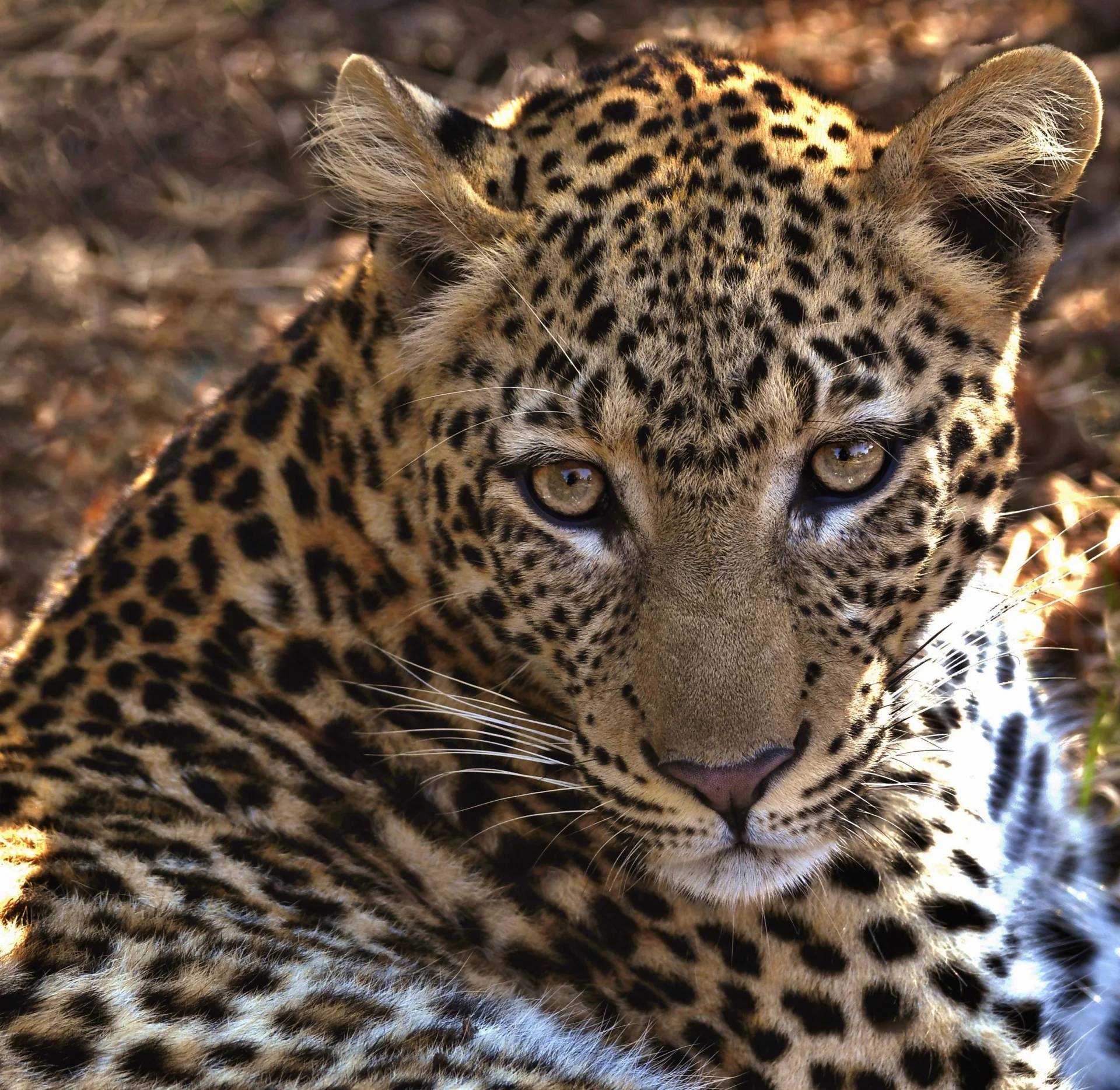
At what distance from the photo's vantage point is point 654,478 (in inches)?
136

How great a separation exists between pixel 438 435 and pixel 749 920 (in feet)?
4.79

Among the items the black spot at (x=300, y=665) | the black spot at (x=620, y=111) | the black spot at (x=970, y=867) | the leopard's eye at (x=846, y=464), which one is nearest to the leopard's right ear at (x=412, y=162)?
the black spot at (x=620, y=111)

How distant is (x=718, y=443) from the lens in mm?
3371

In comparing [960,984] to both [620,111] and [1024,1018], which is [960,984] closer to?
[1024,1018]

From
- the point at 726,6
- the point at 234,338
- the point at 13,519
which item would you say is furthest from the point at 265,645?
the point at 726,6

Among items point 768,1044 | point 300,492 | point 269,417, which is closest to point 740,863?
point 768,1044

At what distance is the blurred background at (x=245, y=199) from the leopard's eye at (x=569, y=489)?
2.82 metres

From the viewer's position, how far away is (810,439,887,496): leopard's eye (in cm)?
346

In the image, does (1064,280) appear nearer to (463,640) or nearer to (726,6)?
(726,6)

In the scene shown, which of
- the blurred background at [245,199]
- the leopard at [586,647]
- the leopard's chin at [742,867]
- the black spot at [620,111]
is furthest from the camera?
Answer: the blurred background at [245,199]

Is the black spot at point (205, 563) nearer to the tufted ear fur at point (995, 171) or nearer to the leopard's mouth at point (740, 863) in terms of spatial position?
the leopard's mouth at point (740, 863)

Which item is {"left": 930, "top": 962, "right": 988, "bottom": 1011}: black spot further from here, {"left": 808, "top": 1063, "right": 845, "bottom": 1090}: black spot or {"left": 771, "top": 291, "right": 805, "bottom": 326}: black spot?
{"left": 771, "top": 291, "right": 805, "bottom": 326}: black spot

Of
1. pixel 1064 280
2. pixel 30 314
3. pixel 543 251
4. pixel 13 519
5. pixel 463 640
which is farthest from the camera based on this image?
pixel 30 314

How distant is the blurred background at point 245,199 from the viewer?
697 centimetres
